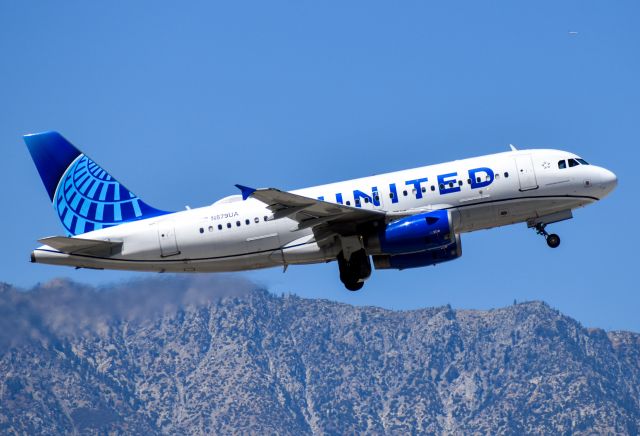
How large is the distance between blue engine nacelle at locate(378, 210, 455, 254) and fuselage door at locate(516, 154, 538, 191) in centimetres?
422

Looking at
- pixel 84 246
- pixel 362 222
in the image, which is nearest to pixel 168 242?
pixel 84 246

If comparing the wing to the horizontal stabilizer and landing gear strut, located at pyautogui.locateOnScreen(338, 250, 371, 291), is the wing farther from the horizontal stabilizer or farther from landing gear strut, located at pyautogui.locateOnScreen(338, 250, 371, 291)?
the horizontal stabilizer

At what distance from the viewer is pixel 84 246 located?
61.3 m

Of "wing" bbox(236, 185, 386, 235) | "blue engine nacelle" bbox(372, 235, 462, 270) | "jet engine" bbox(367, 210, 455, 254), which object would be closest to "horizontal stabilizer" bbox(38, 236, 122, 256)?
"wing" bbox(236, 185, 386, 235)

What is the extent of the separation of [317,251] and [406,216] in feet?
15.7

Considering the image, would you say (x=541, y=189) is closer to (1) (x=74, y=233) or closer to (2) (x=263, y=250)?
(2) (x=263, y=250)

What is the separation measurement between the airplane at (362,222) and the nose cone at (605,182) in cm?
→ 5

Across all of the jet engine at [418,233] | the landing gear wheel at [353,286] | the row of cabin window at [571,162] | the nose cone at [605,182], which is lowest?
the landing gear wheel at [353,286]

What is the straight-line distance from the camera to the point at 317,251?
199ft

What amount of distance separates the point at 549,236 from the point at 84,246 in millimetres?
22910

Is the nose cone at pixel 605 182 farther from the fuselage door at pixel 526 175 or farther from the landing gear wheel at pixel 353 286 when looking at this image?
the landing gear wheel at pixel 353 286

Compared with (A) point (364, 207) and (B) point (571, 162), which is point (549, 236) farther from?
(A) point (364, 207)

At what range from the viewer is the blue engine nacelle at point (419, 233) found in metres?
58.1

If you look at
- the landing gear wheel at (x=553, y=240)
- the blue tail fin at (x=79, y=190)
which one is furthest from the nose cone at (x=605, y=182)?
the blue tail fin at (x=79, y=190)
